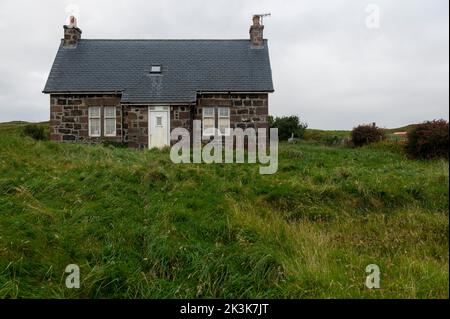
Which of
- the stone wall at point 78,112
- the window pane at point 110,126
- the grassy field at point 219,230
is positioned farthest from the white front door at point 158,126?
the grassy field at point 219,230

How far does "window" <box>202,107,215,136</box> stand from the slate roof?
3.51 ft

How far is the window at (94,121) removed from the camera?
21.6m

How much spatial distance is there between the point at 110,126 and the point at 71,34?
6560 mm

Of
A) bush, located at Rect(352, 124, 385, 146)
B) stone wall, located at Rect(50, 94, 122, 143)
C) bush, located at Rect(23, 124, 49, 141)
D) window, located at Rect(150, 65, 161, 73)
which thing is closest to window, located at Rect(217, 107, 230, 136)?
window, located at Rect(150, 65, 161, 73)

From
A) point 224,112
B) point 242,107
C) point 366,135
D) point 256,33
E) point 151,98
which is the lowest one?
point 366,135

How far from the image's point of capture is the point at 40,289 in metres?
4.85

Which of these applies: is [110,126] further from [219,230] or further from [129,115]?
[219,230]

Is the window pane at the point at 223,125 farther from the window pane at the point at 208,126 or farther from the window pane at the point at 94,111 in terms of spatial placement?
the window pane at the point at 94,111

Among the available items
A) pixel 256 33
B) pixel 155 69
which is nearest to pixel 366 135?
pixel 256 33

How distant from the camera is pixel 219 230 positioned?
679cm

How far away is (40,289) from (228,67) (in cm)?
1898

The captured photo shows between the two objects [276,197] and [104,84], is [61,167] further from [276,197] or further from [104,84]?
[104,84]

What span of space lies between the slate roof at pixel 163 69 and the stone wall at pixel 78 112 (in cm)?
48
